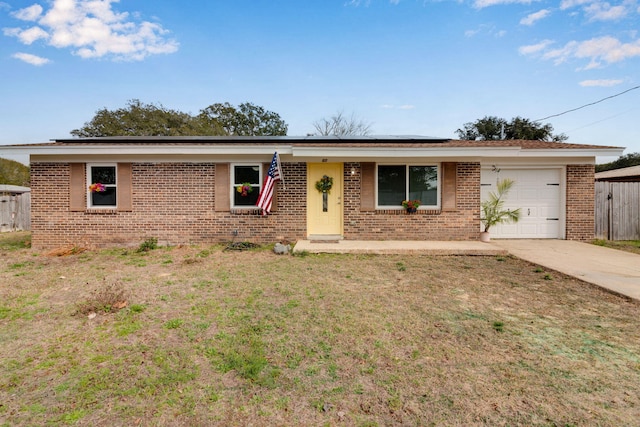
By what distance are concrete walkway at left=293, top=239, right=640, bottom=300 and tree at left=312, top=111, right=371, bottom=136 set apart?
74.4ft

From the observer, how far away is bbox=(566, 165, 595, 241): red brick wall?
8.74 m

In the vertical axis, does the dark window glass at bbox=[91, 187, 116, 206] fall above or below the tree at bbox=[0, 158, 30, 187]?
below

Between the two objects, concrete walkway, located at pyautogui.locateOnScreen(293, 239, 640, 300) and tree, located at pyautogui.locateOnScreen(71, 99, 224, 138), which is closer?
concrete walkway, located at pyautogui.locateOnScreen(293, 239, 640, 300)

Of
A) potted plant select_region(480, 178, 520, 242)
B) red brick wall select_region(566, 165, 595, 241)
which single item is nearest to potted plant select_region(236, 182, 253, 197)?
potted plant select_region(480, 178, 520, 242)

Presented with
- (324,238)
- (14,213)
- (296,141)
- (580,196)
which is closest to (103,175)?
(296,141)

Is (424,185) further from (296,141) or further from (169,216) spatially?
(169,216)

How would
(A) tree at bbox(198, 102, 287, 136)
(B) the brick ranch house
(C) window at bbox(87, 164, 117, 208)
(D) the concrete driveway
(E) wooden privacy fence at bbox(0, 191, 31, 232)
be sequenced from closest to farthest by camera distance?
(D) the concrete driveway → (B) the brick ranch house → (C) window at bbox(87, 164, 117, 208) → (E) wooden privacy fence at bbox(0, 191, 31, 232) → (A) tree at bbox(198, 102, 287, 136)

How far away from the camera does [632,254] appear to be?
22.4 ft

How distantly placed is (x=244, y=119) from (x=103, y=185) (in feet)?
86.2

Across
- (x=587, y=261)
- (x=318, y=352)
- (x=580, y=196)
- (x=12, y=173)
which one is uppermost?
(x=12, y=173)

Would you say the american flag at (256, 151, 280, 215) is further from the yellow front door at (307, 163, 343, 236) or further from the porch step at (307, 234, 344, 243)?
the porch step at (307, 234, 344, 243)

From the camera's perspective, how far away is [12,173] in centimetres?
3397

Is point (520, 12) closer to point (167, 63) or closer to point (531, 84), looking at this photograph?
point (531, 84)

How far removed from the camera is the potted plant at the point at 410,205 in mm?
8289
